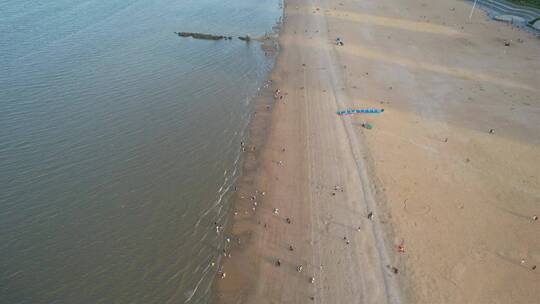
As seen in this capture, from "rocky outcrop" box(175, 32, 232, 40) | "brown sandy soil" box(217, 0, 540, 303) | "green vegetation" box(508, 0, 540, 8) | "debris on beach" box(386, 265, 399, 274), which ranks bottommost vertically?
"debris on beach" box(386, 265, 399, 274)

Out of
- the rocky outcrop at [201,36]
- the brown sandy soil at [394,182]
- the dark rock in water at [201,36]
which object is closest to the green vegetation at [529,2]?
the brown sandy soil at [394,182]

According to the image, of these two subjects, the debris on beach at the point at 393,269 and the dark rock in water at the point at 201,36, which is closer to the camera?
the debris on beach at the point at 393,269

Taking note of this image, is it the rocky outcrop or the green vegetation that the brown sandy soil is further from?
the green vegetation


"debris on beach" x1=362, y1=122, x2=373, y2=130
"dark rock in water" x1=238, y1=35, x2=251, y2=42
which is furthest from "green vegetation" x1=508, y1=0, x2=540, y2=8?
"debris on beach" x1=362, y1=122, x2=373, y2=130

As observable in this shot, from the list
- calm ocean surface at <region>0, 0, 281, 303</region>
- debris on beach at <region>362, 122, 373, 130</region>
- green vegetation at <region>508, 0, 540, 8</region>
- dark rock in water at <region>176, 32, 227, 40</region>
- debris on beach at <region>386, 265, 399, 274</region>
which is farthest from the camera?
green vegetation at <region>508, 0, 540, 8</region>

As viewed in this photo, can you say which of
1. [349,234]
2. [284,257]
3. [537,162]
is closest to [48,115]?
[284,257]

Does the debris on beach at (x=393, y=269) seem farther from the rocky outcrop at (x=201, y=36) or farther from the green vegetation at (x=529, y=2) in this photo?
the green vegetation at (x=529, y=2)

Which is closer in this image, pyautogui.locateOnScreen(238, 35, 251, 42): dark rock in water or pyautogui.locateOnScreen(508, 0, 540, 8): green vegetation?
pyautogui.locateOnScreen(238, 35, 251, 42): dark rock in water
